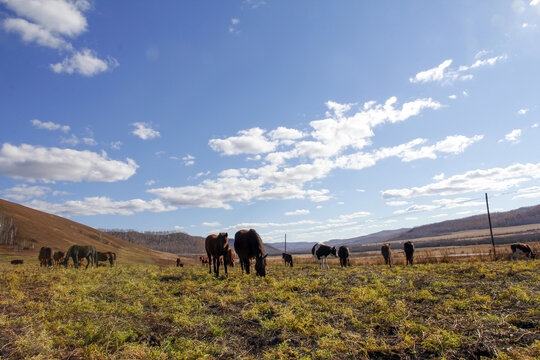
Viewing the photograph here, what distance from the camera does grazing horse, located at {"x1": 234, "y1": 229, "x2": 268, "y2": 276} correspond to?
49.1 ft

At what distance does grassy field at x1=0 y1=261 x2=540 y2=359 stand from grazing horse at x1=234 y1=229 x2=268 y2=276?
166 inches

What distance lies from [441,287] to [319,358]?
24.6 ft

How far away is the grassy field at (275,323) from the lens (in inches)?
203

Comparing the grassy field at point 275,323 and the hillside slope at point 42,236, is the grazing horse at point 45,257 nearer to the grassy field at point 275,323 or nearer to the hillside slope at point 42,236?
the grassy field at point 275,323

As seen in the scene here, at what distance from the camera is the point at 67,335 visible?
596cm

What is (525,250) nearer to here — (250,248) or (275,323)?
(250,248)

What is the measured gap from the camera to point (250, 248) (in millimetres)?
15828

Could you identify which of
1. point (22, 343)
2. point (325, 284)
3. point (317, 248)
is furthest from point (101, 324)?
point (317, 248)

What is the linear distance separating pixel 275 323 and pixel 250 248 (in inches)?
368

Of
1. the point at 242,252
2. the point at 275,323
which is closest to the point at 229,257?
the point at 242,252

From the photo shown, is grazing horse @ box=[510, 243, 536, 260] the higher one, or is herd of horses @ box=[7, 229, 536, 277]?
herd of horses @ box=[7, 229, 536, 277]

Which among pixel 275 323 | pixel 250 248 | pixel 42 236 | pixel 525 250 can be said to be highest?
pixel 42 236

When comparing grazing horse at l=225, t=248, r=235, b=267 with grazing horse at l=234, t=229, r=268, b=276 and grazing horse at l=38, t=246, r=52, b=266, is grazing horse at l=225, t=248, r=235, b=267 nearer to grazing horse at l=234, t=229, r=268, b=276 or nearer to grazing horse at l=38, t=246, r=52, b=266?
grazing horse at l=234, t=229, r=268, b=276

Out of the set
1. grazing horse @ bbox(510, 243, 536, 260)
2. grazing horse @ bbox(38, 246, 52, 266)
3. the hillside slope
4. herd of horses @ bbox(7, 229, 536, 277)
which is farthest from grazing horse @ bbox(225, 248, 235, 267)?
the hillside slope
